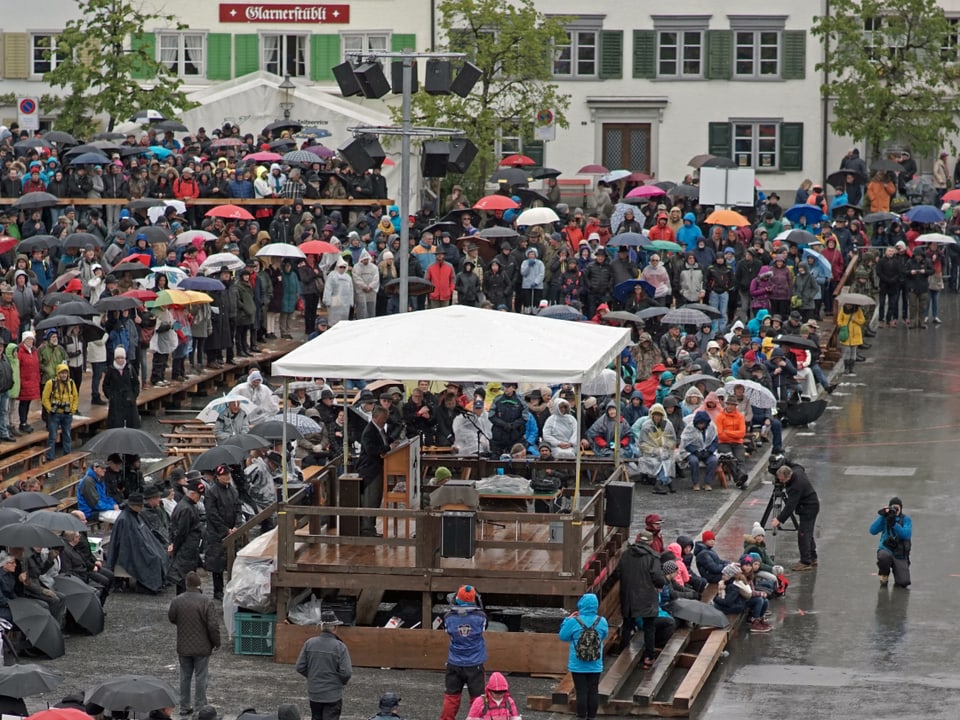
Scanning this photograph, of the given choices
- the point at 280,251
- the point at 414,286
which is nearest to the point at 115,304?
the point at 280,251

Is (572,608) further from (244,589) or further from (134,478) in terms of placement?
(134,478)

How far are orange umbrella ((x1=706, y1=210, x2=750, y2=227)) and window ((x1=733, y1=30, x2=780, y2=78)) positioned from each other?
20.2 m

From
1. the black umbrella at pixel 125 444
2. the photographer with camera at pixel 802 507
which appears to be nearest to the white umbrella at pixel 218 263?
the black umbrella at pixel 125 444

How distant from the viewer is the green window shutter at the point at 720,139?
6197 cm

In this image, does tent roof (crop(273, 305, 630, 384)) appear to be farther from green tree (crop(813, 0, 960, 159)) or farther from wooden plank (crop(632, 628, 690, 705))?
green tree (crop(813, 0, 960, 159))

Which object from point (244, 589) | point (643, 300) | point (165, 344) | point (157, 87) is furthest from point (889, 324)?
point (244, 589)

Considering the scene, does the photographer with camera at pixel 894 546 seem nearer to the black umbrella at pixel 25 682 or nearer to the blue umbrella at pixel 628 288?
the black umbrella at pixel 25 682

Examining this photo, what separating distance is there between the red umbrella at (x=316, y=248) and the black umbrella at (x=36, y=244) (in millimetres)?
4473

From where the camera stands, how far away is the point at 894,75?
56.7 metres

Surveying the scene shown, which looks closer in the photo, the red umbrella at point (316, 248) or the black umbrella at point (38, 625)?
the black umbrella at point (38, 625)

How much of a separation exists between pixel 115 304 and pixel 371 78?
571 cm

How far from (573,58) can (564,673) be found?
138 feet

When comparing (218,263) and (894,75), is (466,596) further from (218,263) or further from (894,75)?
(894,75)

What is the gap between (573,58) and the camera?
62.2m
